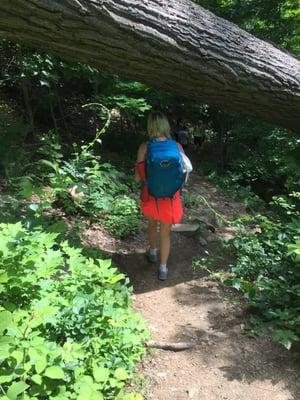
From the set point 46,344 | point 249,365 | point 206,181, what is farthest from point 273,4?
point 46,344

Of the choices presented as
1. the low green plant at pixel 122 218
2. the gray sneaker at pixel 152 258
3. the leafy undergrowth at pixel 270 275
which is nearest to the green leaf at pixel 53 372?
the leafy undergrowth at pixel 270 275

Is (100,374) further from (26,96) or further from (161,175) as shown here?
(26,96)

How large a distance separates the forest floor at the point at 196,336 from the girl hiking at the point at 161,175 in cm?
34

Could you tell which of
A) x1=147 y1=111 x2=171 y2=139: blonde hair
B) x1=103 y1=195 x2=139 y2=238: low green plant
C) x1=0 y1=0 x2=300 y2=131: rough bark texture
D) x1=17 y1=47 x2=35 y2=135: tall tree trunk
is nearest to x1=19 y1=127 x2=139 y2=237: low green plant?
x1=103 y1=195 x2=139 y2=238: low green plant

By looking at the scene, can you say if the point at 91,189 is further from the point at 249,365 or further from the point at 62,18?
the point at 249,365

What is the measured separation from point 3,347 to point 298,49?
8.50 m

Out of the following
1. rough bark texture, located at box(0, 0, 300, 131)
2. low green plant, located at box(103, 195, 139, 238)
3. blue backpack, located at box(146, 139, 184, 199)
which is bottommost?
low green plant, located at box(103, 195, 139, 238)

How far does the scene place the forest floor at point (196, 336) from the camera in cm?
302

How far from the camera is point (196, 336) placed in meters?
3.64

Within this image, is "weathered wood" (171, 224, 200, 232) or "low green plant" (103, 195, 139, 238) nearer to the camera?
"low green plant" (103, 195, 139, 238)

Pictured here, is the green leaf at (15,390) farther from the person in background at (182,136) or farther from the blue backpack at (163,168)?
the person in background at (182,136)

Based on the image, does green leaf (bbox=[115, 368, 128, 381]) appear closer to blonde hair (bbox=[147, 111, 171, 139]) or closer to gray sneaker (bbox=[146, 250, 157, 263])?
gray sneaker (bbox=[146, 250, 157, 263])

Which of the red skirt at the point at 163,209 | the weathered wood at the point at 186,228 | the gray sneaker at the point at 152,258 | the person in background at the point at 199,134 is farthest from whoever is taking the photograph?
the person in background at the point at 199,134

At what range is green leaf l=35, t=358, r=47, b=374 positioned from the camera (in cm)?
219
